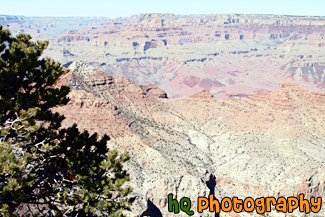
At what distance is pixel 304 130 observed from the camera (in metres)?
62.3

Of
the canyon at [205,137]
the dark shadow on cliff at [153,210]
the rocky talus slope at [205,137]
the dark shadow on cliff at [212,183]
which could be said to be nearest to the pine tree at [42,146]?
the rocky talus slope at [205,137]

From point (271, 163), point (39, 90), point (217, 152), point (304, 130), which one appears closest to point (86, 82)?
point (217, 152)

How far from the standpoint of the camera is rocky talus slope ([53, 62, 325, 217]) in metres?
48.1

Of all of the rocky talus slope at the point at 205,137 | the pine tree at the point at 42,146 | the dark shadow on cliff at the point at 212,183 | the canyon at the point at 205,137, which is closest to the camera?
the pine tree at the point at 42,146

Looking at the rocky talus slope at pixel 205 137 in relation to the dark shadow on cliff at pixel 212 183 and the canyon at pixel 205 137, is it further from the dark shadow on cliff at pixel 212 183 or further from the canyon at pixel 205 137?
the dark shadow on cliff at pixel 212 183

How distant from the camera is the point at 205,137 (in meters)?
66.1

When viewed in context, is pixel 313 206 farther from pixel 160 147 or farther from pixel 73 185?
pixel 73 185

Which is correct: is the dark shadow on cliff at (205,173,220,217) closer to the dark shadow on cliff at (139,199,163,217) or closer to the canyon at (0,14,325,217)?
the canyon at (0,14,325,217)

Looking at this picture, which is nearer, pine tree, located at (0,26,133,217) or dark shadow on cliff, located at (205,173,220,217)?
pine tree, located at (0,26,133,217)

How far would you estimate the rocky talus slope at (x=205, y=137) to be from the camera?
48.1m

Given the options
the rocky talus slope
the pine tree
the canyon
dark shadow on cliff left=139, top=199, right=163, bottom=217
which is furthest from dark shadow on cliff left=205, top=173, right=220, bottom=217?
the pine tree

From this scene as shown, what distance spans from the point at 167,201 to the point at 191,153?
13197 millimetres

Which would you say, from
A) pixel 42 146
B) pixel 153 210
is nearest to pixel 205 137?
pixel 153 210

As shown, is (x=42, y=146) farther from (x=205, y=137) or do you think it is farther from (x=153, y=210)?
(x=205, y=137)
